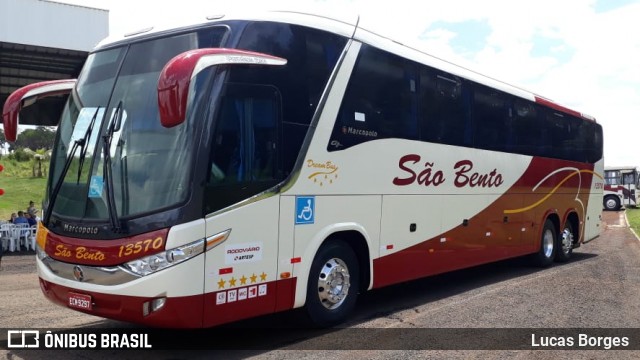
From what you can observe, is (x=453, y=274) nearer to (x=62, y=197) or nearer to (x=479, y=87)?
(x=479, y=87)

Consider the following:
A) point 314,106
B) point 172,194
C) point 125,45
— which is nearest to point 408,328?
point 314,106

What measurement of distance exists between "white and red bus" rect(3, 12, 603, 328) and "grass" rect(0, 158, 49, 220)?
22373 mm

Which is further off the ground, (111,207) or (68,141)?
(68,141)

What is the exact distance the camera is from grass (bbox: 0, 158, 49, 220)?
95.2 ft

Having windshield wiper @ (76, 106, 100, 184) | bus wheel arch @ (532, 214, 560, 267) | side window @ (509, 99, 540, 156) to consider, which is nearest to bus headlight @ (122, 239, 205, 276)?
windshield wiper @ (76, 106, 100, 184)

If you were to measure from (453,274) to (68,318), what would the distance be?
7.18 metres

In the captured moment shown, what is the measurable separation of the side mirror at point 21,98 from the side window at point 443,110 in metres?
4.78

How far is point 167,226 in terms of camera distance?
523 cm

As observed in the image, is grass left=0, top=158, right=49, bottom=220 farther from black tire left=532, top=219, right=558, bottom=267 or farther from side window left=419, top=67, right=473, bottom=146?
side window left=419, top=67, right=473, bottom=146


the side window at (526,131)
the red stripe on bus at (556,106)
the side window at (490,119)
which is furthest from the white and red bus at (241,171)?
the red stripe on bus at (556,106)

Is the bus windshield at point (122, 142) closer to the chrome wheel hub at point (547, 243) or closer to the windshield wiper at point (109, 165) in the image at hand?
the windshield wiper at point (109, 165)

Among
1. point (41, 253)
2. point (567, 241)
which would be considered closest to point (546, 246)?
point (567, 241)

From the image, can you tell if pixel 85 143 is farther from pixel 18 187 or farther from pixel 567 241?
pixel 18 187

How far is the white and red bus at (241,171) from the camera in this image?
17.4 feet
